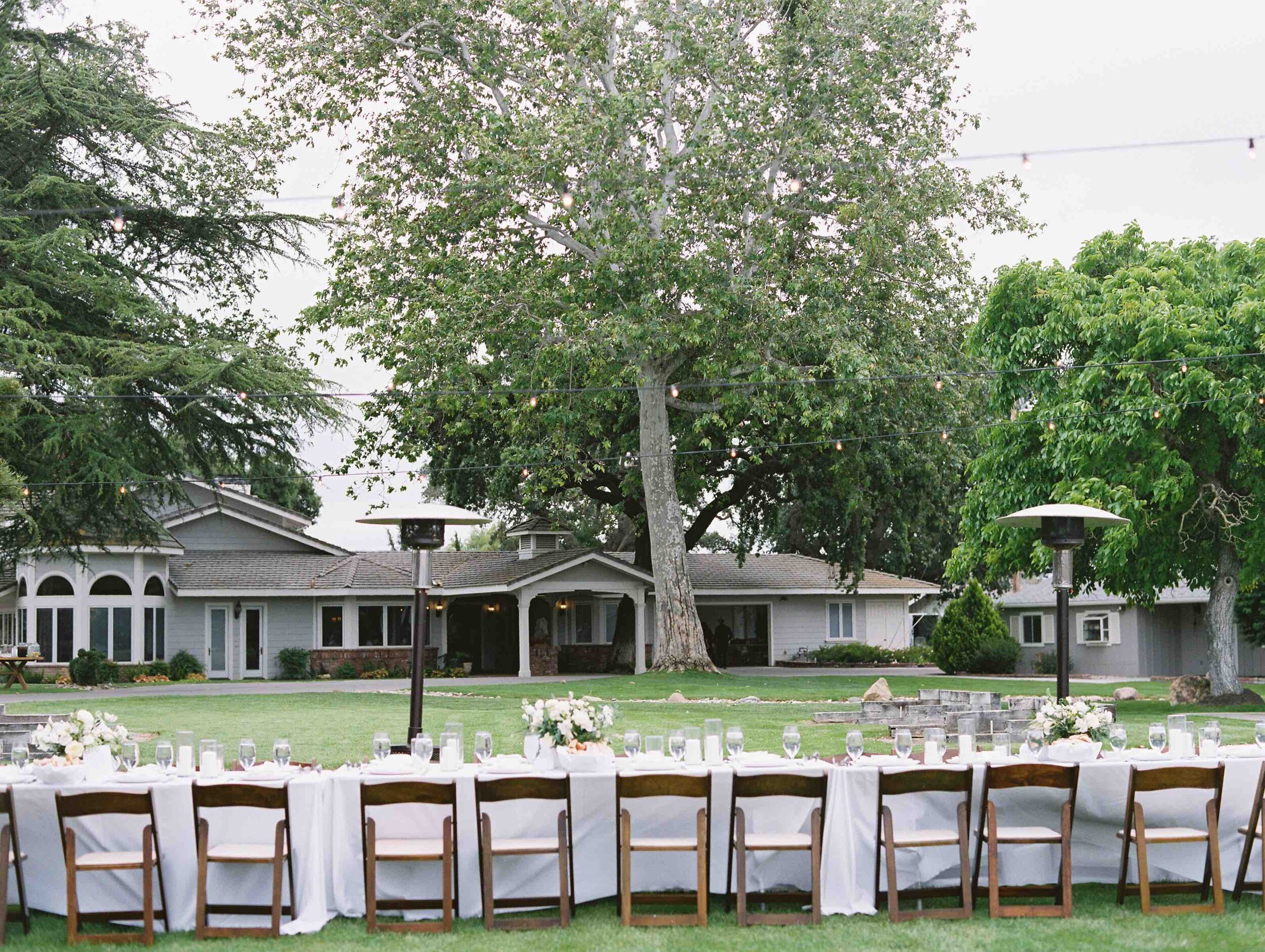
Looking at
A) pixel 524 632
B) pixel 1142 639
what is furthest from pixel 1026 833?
pixel 1142 639

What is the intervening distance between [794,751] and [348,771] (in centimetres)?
255

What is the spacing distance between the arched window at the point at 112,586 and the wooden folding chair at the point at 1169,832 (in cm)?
3219

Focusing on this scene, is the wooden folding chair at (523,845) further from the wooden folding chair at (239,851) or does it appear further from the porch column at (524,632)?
the porch column at (524,632)

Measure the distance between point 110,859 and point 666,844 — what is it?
2.88 metres

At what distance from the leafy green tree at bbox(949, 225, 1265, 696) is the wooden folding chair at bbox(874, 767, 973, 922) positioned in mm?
14741

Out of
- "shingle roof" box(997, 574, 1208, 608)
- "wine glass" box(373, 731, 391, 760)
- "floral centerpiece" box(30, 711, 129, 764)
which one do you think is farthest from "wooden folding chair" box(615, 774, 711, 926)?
"shingle roof" box(997, 574, 1208, 608)

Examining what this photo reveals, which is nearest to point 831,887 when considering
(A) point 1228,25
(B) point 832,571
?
(A) point 1228,25

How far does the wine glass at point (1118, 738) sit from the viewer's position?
845 cm

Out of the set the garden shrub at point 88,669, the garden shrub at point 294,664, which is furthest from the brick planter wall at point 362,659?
the garden shrub at point 88,669

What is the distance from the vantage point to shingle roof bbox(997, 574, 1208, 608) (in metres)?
40.6

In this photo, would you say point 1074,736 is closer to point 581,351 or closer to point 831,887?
point 831,887

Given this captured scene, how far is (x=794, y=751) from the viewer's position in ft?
27.7

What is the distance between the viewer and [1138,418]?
2242 cm

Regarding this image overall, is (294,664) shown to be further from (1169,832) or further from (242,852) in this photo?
(1169,832)
